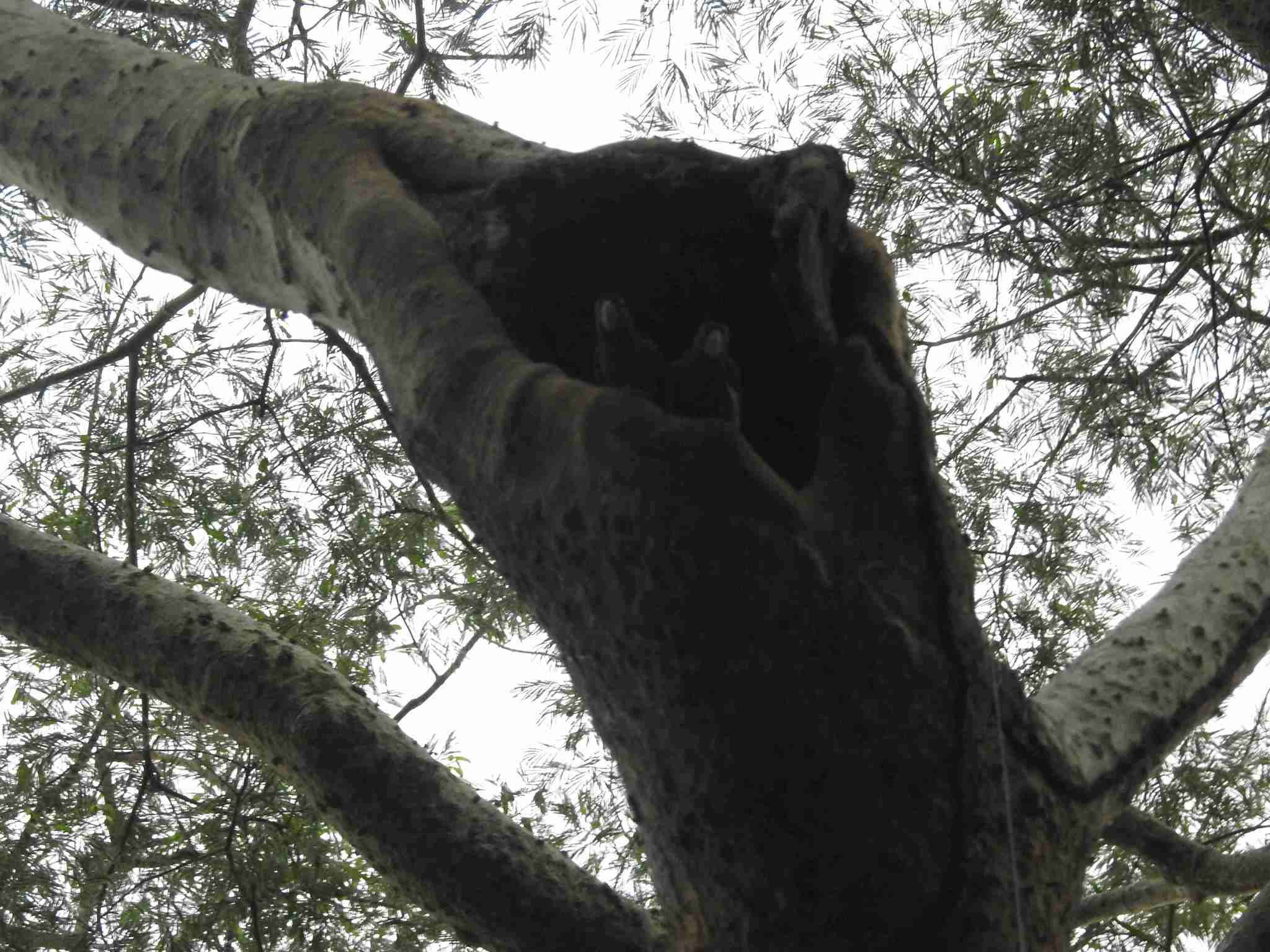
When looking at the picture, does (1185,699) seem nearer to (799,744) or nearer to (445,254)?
(799,744)

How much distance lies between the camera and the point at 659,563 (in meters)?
0.71

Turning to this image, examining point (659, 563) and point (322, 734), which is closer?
point (659, 563)

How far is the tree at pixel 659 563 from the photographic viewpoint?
2.31ft

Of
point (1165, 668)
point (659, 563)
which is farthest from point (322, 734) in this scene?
point (1165, 668)

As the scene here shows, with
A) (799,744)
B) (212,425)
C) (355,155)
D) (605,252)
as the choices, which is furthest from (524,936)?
(212,425)

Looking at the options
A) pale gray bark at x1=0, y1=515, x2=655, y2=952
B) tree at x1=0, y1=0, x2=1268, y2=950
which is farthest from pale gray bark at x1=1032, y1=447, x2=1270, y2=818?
pale gray bark at x1=0, y1=515, x2=655, y2=952

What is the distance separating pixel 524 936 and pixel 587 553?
0.40 m

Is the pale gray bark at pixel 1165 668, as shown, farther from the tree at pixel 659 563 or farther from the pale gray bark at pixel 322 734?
the pale gray bark at pixel 322 734

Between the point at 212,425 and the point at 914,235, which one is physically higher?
the point at 212,425

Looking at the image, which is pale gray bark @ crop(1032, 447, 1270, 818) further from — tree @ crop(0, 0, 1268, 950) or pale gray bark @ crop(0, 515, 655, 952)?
pale gray bark @ crop(0, 515, 655, 952)

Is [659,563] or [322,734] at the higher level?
[322,734]

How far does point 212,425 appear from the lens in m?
2.75

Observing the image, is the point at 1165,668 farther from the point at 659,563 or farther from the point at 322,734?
the point at 322,734

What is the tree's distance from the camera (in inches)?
27.7
